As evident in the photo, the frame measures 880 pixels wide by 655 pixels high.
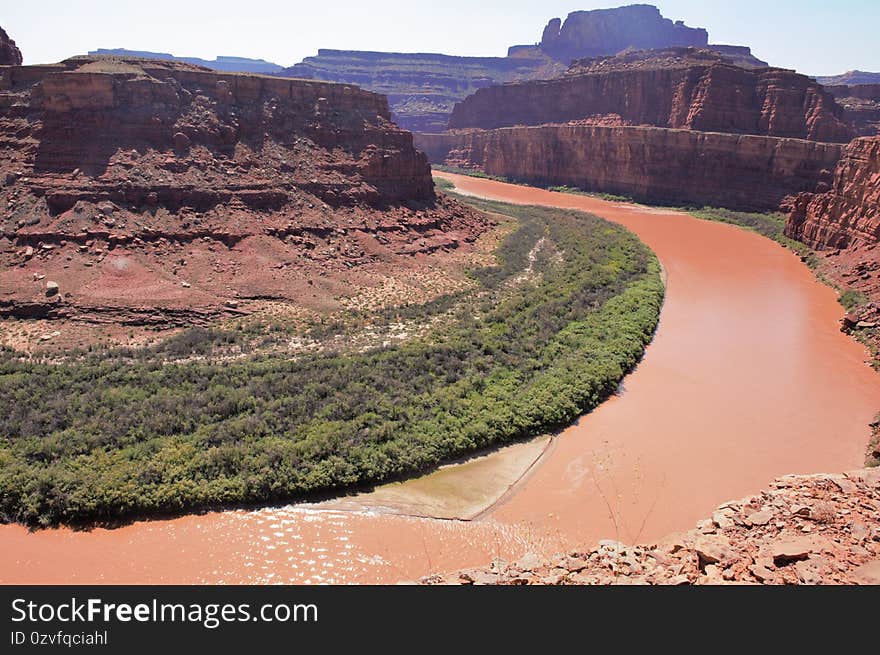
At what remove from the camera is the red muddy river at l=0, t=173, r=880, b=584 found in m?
11.3

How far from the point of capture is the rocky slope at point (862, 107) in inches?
2576

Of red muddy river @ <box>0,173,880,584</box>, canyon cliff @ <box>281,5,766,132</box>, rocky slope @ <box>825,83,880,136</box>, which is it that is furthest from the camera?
canyon cliff @ <box>281,5,766,132</box>

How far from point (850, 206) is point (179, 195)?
3759 cm

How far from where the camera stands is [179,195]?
2703 cm

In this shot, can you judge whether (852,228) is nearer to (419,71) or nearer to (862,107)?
(862,107)

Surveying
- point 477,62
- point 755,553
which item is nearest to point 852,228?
point 755,553

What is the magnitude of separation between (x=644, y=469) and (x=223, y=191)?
896 inches

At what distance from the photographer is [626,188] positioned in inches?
2598

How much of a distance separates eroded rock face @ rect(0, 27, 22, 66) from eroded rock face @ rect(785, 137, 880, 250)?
49061 millimetres

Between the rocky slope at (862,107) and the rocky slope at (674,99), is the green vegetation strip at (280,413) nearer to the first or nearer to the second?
the rocky slope at (674,99)

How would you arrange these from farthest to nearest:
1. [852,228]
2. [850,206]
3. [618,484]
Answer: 1. [850,206]
2. [852,228]
3. [618,484]

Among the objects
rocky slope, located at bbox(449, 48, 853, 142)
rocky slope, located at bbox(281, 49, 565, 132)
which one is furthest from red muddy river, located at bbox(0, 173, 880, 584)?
rocky slope, located at bbox(281, 49, 565, 132)

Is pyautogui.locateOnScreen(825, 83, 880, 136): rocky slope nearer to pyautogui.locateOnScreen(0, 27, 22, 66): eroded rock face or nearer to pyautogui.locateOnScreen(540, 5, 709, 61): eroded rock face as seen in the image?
pyautogui.locateOnScreen(0, 27, 22, 66): eroded rock face

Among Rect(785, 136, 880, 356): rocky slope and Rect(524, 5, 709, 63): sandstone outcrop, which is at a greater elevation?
Rect(524, 5, 709, 63): sandstone outcrop
